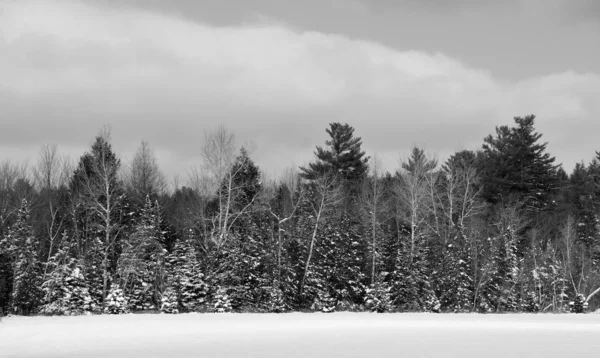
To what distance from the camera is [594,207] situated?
71.3 meters

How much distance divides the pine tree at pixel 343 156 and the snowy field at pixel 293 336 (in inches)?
1279

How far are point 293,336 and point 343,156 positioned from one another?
47017 mm

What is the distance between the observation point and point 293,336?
2709 centimetres

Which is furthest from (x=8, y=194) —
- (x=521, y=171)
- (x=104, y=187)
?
(x=521, y=171)

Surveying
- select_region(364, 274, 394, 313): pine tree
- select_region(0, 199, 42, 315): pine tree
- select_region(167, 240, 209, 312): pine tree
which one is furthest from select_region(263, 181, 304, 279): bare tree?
select_region(0, 199, 42, 315): pine tree

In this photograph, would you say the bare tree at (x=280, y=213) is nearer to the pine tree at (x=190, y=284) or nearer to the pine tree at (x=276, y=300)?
the pine tree at (x=276, y=300)

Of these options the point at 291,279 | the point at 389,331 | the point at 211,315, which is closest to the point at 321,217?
the point at 291,279

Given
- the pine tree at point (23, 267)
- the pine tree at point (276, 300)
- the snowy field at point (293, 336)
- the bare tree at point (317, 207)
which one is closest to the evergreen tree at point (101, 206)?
the pine tree at point (23, 267)

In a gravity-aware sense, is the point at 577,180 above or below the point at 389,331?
above

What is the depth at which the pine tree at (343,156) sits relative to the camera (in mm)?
71812

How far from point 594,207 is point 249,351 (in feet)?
200

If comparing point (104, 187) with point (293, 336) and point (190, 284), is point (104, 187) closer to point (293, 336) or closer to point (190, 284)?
point (190, 284)

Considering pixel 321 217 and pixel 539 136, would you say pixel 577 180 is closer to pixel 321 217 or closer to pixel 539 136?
pixel 539 136

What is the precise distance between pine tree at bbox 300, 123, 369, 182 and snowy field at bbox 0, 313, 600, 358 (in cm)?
3250
